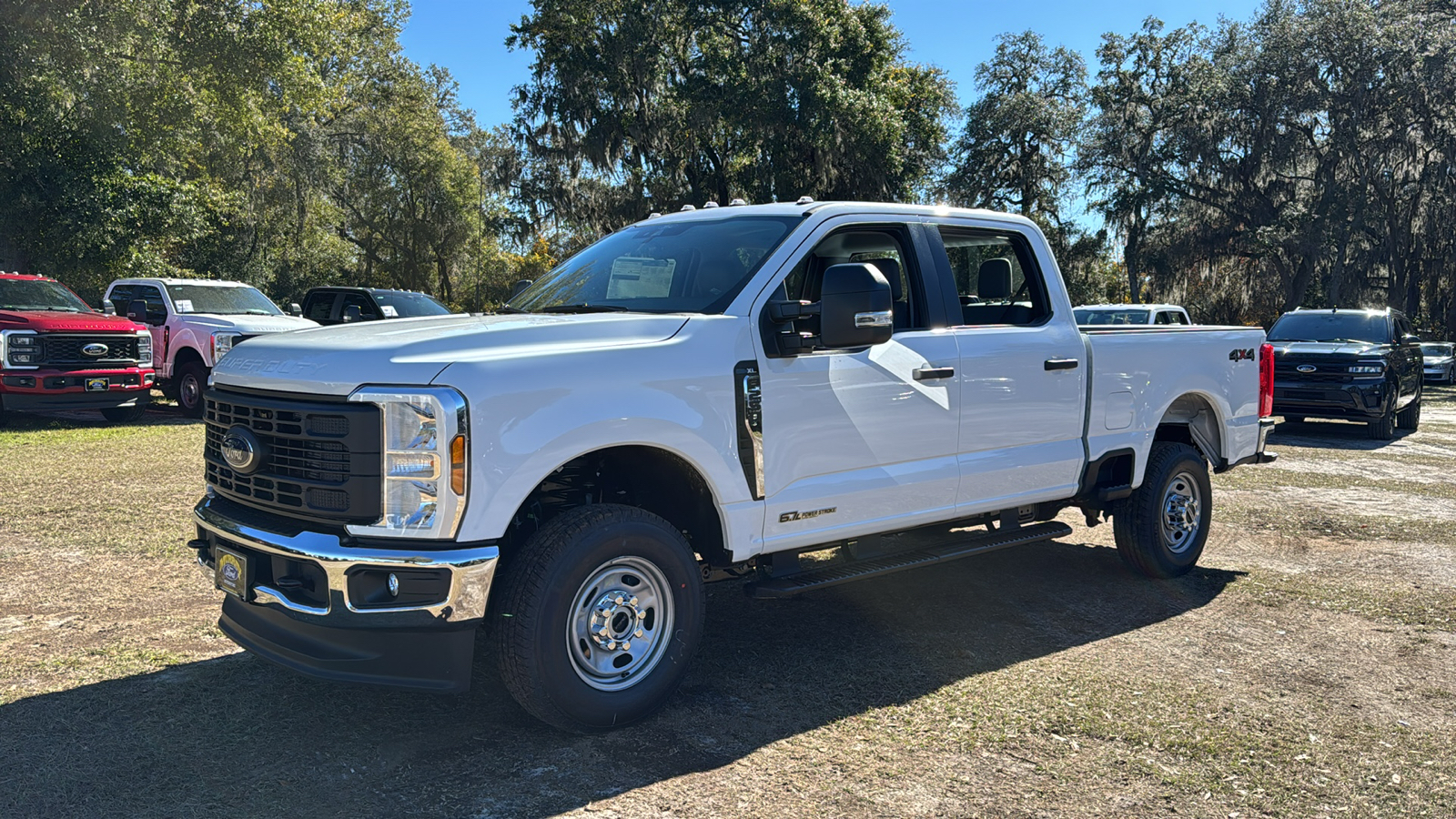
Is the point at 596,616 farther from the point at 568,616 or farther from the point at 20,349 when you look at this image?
the point at 20,349

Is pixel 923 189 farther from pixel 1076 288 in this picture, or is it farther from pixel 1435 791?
pixel 1435 791

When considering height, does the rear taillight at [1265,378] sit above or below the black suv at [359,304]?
below

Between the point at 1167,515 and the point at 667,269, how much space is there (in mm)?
3661

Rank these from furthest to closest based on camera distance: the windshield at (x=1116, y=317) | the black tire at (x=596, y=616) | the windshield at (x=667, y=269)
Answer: the windshield at (x=1116, y=317)
the windshield at (x=667, y=269)
the black tire at (x=596, y=616)

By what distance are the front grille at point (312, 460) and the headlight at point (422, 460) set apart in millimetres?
53

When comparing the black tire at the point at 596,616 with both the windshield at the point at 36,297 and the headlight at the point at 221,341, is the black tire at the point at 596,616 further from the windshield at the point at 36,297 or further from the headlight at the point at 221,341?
the windshield at the point at 36,297

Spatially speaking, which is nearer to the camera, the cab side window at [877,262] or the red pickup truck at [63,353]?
the cab side window at [877,262]

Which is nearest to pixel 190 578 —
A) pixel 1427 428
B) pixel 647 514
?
pixel 647 514

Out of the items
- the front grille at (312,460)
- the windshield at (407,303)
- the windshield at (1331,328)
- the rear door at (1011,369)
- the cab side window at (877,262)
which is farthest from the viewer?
the windshield at (407,303)

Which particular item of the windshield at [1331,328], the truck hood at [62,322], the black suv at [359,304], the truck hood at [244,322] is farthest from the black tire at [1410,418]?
the truck hood at [62,322]

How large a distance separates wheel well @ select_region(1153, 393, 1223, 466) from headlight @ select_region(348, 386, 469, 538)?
15.9 feet

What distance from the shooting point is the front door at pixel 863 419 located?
4.45 m

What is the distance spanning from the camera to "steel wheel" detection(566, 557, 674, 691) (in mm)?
3939

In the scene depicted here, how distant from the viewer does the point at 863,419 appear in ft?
15.4
